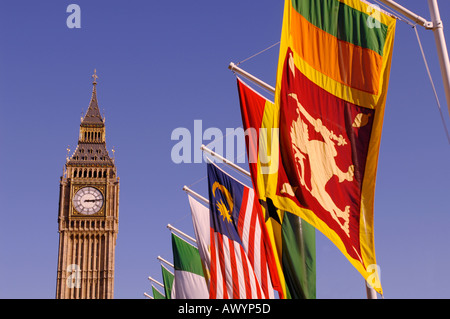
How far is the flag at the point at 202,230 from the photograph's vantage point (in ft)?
93.6

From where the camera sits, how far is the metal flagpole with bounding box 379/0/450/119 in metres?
11.9

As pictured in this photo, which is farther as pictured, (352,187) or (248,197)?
(248,197)

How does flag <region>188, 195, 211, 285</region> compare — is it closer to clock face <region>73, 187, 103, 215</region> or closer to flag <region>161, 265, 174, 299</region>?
flag <region>161, 265, 174, 299</region>

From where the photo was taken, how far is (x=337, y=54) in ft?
41.6

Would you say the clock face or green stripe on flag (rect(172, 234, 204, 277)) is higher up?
the clock face

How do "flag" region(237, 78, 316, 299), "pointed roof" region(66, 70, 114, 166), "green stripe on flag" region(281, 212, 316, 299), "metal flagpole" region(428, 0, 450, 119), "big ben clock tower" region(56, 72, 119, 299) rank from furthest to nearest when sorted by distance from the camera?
"pointed roof" region(66, 70, 114, 166)
"big ben clock tower" region(56, 72, 119, 299)
"green stripe on flag" region(281, 212, 316, 299)
"flag" region(237, 78, 316, 299)
"metal flagpole" region(428, 0, 450, 119)

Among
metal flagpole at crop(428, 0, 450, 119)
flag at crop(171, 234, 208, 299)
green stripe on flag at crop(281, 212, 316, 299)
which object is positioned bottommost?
green stripe on flag at crop(281, 212, 316, 299)

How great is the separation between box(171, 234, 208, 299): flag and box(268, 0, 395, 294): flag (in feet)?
74.3

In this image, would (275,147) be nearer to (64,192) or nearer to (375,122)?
(375,122)

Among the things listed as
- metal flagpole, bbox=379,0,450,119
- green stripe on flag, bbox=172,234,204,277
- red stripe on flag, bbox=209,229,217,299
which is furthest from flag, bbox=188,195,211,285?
metal flagpole, bbox=379,0,450,119

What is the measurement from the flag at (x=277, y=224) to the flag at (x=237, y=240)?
20.0ft
